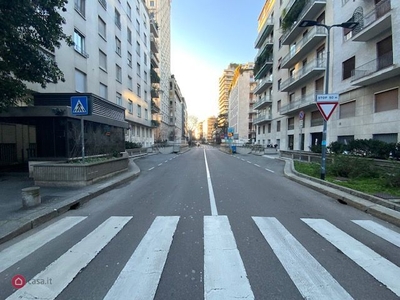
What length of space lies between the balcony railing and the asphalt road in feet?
49.5

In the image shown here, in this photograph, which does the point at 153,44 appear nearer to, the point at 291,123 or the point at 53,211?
the point at 291,123

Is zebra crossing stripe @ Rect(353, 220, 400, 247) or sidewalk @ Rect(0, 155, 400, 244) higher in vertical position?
sidewalk @ Rect(0, 155, 400, 244)

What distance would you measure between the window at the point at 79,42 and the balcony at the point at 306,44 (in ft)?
74.5

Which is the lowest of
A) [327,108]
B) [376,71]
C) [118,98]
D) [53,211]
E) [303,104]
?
[53,211]

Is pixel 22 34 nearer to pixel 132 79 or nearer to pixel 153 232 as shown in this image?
pixel 153 232

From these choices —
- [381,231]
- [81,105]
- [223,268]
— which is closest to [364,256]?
[381,231]

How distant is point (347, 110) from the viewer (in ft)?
62.5

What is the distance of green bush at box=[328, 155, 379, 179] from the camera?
30.0 feet

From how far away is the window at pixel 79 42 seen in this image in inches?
681

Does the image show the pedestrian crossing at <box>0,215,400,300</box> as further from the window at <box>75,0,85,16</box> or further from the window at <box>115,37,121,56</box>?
the window at <box>115,37,121,56</box>

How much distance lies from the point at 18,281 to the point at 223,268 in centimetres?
263

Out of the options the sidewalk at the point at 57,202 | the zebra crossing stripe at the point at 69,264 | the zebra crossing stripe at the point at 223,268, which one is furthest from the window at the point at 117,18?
the zebra crossing stripe at the point at 223,268

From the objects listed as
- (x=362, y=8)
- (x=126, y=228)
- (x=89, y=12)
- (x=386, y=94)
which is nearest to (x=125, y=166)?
(x=126, y=228)

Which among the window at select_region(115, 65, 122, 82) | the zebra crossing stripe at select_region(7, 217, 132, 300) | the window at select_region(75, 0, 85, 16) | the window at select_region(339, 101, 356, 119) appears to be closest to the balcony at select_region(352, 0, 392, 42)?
the window at select_region(339, 101, 356, 119)
